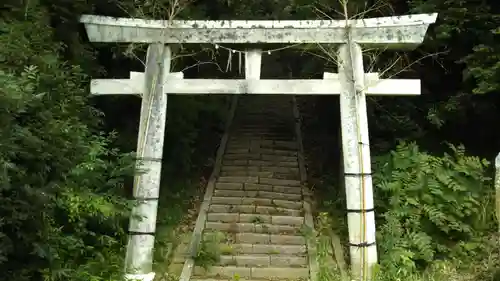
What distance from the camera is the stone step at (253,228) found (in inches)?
331

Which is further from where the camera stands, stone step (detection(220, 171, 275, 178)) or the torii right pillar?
stone step (detection(220, 171, 275, 178))

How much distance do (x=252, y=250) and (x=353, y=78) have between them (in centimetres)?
298

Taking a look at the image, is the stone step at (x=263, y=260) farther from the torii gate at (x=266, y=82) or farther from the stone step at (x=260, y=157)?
the stone step at (x=260, y=157)

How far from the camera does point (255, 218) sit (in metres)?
8.66

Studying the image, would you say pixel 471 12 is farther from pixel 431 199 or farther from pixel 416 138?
pixel 431 199

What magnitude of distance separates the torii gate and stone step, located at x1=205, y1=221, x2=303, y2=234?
171 centimetres

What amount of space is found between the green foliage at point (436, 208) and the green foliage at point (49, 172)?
12.0ft

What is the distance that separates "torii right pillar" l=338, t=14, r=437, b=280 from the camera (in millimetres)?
6836

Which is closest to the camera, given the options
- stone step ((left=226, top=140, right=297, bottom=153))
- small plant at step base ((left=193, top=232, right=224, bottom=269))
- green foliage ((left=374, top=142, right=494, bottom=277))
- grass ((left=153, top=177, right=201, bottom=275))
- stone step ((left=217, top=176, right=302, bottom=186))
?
green foliage ((left=374, top=142, right=494, bottom=277))

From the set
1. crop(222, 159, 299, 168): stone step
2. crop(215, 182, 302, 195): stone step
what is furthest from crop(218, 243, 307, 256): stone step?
crop(222, 159, 299, 168): stone step

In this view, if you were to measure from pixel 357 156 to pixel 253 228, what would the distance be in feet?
7.69

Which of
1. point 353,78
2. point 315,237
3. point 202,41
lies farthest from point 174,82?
point 315,237

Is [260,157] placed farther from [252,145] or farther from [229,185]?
[229,185]

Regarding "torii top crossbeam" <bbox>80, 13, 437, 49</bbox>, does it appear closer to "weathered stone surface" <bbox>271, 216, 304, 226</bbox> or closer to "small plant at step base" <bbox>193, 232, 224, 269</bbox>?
"small plant at step base" <bbox>193, 232, 224, 269</bbox>
